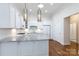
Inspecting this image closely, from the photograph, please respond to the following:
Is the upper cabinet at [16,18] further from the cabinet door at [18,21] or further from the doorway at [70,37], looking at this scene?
the doorway at [70,37]

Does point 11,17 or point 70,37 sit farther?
point 70,37

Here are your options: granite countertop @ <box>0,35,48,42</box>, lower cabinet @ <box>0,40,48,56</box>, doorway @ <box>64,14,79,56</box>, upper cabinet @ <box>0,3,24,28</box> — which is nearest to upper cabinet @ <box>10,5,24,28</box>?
upper cabinet @ <box>0,3,24,28</box>

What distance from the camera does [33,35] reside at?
2543 mm

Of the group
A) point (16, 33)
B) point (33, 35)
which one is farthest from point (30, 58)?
point (16, 33)

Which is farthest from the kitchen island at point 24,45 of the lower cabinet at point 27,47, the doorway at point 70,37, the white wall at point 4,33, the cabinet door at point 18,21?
the doorway at point 70,37

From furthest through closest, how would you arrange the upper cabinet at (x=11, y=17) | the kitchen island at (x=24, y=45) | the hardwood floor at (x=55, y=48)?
the kitchen island at (x=24, y=45), the hardwood floor at (x=55, y=48), the upper cabinet at (x=11, y=17)

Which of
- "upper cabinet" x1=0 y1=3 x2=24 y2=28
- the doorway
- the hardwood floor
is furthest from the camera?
the doorway

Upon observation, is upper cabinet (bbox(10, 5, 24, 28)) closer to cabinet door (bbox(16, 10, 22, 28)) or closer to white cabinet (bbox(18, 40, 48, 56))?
cabinet door (bbox(16, 10, 22, 28))

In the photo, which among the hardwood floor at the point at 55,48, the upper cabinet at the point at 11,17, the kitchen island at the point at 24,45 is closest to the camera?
the upper cabinet at the point at 11,17

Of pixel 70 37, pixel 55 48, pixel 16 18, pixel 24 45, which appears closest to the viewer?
pixel 16 18

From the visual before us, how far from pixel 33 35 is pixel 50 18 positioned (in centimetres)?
54

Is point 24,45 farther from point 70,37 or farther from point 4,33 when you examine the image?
point 70,37

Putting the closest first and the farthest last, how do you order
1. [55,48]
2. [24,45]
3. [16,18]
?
1. [16,18]
2. [55,48]
3. [24,45]

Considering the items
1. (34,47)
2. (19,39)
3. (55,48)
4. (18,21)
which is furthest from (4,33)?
(55,48)
